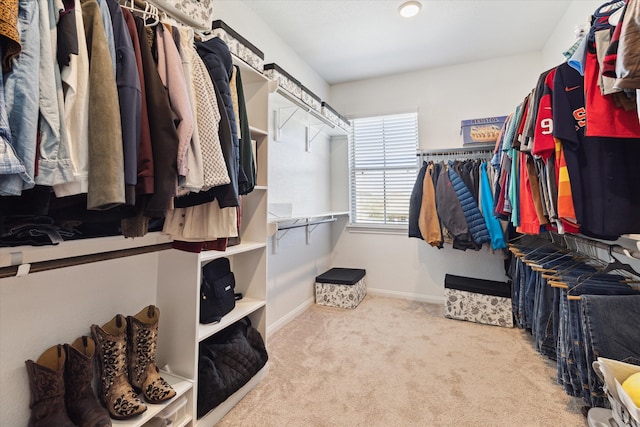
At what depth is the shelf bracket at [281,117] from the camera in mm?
2514

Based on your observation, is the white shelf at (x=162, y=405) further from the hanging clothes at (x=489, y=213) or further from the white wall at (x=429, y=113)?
the hanging clothes at (x=489, y=213)

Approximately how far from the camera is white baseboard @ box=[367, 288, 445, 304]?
3254 millimetres

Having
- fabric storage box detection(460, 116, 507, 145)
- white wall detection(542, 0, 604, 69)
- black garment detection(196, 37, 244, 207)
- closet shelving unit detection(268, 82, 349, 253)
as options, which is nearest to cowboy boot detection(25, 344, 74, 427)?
black garment detection(196, 37, 244, 207)

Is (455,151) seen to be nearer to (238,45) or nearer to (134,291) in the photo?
(238,45)

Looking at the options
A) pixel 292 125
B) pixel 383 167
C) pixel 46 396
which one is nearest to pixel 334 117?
pixel 292 125

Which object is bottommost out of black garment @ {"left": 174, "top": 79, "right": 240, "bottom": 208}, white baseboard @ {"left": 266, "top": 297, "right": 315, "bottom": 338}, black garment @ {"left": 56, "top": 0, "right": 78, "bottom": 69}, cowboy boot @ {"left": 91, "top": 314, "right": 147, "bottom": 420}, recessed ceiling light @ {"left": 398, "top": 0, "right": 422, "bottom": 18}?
white baseboard @ {"left": 266, "top": 297, "right": 315, "bottom": 338}

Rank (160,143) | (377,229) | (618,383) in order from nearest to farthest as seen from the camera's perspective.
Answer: (160,143)
(618,383)
(377,229)

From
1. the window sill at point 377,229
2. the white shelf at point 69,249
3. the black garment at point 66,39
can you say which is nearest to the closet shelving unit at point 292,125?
the window sill at point 377,229

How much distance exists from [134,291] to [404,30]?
284 cm

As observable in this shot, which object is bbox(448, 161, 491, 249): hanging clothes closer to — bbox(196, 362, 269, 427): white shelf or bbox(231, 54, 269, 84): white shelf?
bbox(231, 54, 269, 84): white shelf

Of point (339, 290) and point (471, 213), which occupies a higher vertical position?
point (471, 213)

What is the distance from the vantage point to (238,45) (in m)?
1.65

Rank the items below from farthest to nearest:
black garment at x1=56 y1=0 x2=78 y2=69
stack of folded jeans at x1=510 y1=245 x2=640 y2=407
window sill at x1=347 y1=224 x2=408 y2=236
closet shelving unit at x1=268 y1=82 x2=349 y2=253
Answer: window sill at x1=347 y1=224 x2=408 y2=236, closet shelving unit at x1=268 y1=82 x2=349 y2=253, stack of folded jeans at x1=510 y1=245 x2=640 y2=407, black garment at x1=56 y1=0 x2=78 y2=69

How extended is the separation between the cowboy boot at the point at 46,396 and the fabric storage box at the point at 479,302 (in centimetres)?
274
